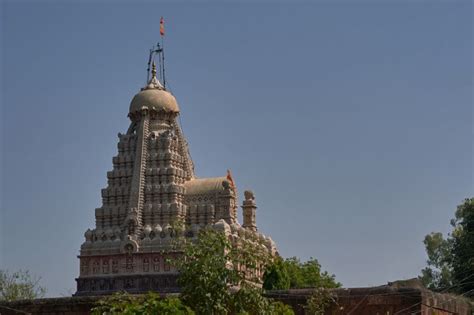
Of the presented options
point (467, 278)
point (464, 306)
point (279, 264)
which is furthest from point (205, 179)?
point (464, 306)

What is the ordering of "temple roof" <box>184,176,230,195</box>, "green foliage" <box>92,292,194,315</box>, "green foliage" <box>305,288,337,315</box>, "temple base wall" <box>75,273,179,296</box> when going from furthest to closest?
"temple roof" <box>184,176,230,195</box>, "temple base wall" <box>75,273,179,296</box>, "green foliage" <box>305,288,337,315</box>, "green foliage" <box>92,292,194,315</box>

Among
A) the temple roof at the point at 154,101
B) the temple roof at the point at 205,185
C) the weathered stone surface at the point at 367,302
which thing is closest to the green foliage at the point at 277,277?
the temple roof at the point at 205,185

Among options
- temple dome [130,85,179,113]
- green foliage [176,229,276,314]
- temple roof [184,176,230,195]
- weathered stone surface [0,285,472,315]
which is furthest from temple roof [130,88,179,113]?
green foliage [176,229,276,314]

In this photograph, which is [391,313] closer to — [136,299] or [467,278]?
[136,299]

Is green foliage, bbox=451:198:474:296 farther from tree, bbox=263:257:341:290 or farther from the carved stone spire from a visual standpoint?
the carved stone spire

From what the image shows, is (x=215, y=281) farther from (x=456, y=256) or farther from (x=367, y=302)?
(x=456, y=256)

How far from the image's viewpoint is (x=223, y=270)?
19.1 metres

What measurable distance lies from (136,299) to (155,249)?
39.1 metres

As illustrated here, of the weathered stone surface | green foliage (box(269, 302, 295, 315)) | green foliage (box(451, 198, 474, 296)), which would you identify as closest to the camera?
green foliage (box(269, 302, 295, 315))

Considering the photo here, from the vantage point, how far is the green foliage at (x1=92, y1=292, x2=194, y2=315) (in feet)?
58.5

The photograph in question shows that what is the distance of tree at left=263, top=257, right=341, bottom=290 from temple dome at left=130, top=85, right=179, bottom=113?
1483 centimetres

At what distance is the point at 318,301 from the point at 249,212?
144 feet

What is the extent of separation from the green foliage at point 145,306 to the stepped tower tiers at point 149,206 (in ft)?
121

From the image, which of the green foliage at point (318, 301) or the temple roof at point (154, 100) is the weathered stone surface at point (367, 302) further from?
the temple roof at point (154, 100)
